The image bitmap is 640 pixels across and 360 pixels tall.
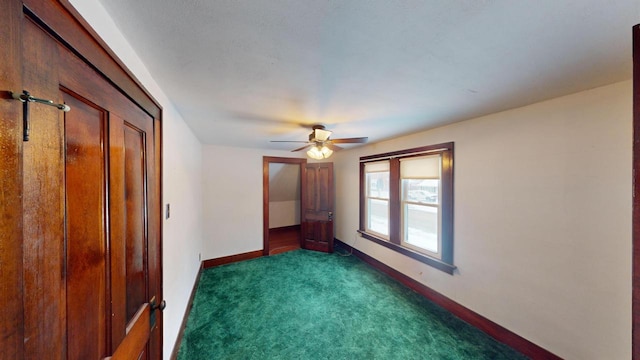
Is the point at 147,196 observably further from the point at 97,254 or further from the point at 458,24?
the point at 458,24

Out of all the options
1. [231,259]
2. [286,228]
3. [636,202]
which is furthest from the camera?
[286,228]

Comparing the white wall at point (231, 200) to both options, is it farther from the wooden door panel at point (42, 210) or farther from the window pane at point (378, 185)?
the wooden door panel at point (42, 210)

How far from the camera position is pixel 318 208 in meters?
4.16

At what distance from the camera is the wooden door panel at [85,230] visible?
0.61 metres

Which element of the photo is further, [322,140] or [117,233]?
[322,140]

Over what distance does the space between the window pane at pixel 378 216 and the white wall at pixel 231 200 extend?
Answer: 81.1 inches

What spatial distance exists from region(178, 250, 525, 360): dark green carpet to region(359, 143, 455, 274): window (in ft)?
1.94

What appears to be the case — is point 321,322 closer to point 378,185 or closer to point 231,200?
point 378,185

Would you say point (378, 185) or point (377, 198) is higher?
point (378, 185)

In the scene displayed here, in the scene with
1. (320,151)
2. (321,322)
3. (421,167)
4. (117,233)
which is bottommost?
(321,322)

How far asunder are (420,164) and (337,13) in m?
2.41

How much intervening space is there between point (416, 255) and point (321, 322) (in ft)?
4.87

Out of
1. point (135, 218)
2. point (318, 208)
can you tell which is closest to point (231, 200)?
point (318, 208)

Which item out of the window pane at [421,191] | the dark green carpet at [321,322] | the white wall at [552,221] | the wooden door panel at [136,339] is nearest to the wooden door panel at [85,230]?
the wooden door panel at [136,339]
